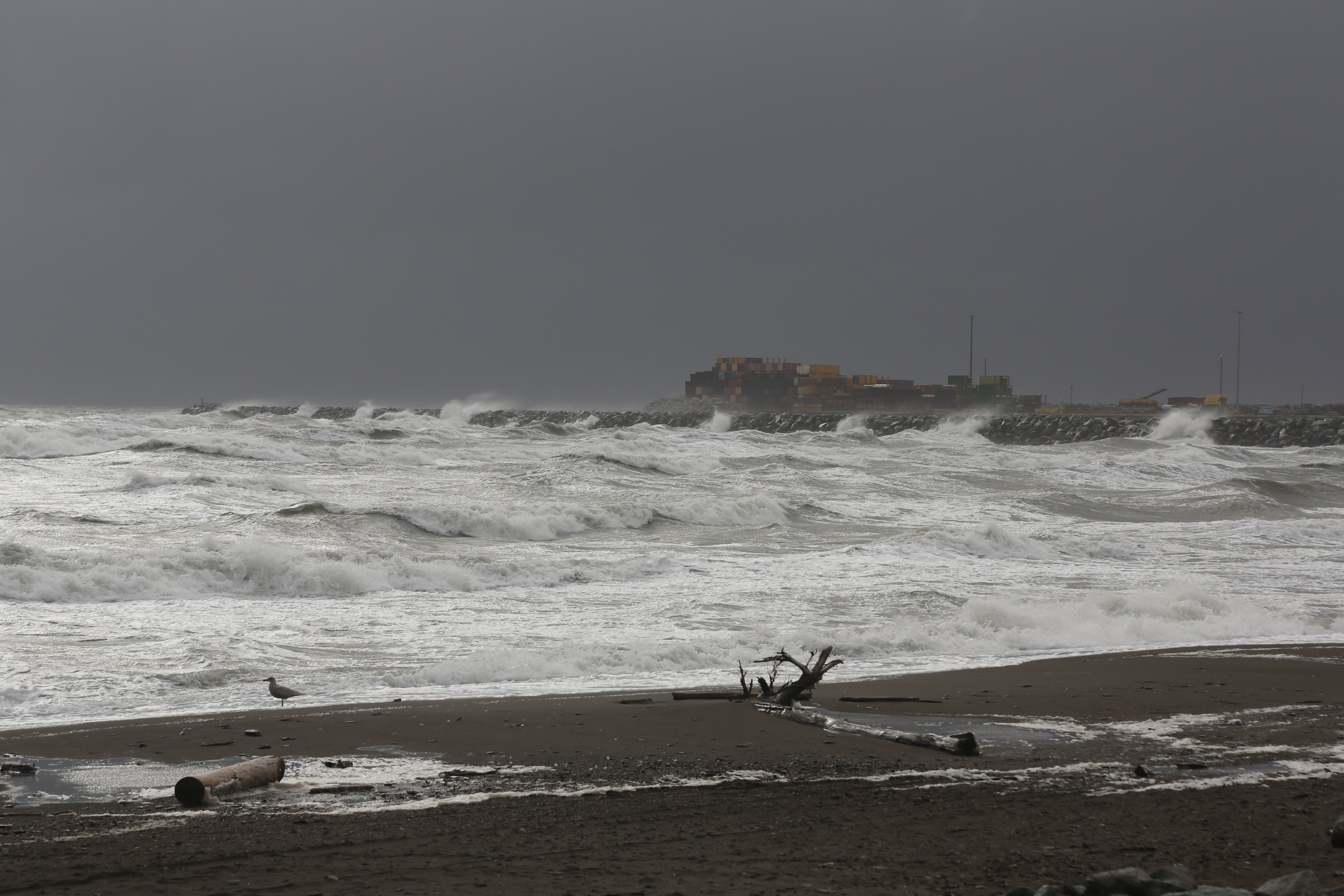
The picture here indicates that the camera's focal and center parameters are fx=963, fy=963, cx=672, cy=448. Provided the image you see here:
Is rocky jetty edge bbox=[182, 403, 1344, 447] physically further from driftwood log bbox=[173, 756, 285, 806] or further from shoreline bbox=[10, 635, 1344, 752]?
driftwood log bbox=[173, 756, 285, 806]

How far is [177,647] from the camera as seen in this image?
8.34 meters

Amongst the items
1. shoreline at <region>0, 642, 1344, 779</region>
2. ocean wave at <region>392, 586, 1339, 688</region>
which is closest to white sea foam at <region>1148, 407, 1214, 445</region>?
ocean wave at <region>392, 586, 1339, 688</region>

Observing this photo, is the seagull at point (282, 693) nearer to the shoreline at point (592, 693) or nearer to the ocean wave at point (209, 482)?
the shoreline at point (592, 693)

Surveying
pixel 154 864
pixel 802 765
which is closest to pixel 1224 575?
pixel 802 765

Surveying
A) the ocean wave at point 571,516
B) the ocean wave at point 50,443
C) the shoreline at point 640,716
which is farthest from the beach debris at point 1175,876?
the ocean wave at point 50,443

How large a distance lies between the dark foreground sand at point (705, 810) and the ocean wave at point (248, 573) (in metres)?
5.35

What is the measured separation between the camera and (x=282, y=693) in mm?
6648

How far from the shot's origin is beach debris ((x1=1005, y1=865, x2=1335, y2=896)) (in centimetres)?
295

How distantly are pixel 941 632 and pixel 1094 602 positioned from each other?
105 inches

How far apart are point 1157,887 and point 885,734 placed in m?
2.60

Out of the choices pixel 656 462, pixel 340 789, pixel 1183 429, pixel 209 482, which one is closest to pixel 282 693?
pixel 340 789

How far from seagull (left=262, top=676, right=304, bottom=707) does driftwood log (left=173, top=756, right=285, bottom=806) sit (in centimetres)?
179

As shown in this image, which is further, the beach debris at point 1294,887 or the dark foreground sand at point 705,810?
the dark foreground sand at point 705,810

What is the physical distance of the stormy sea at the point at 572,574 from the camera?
8109mm
